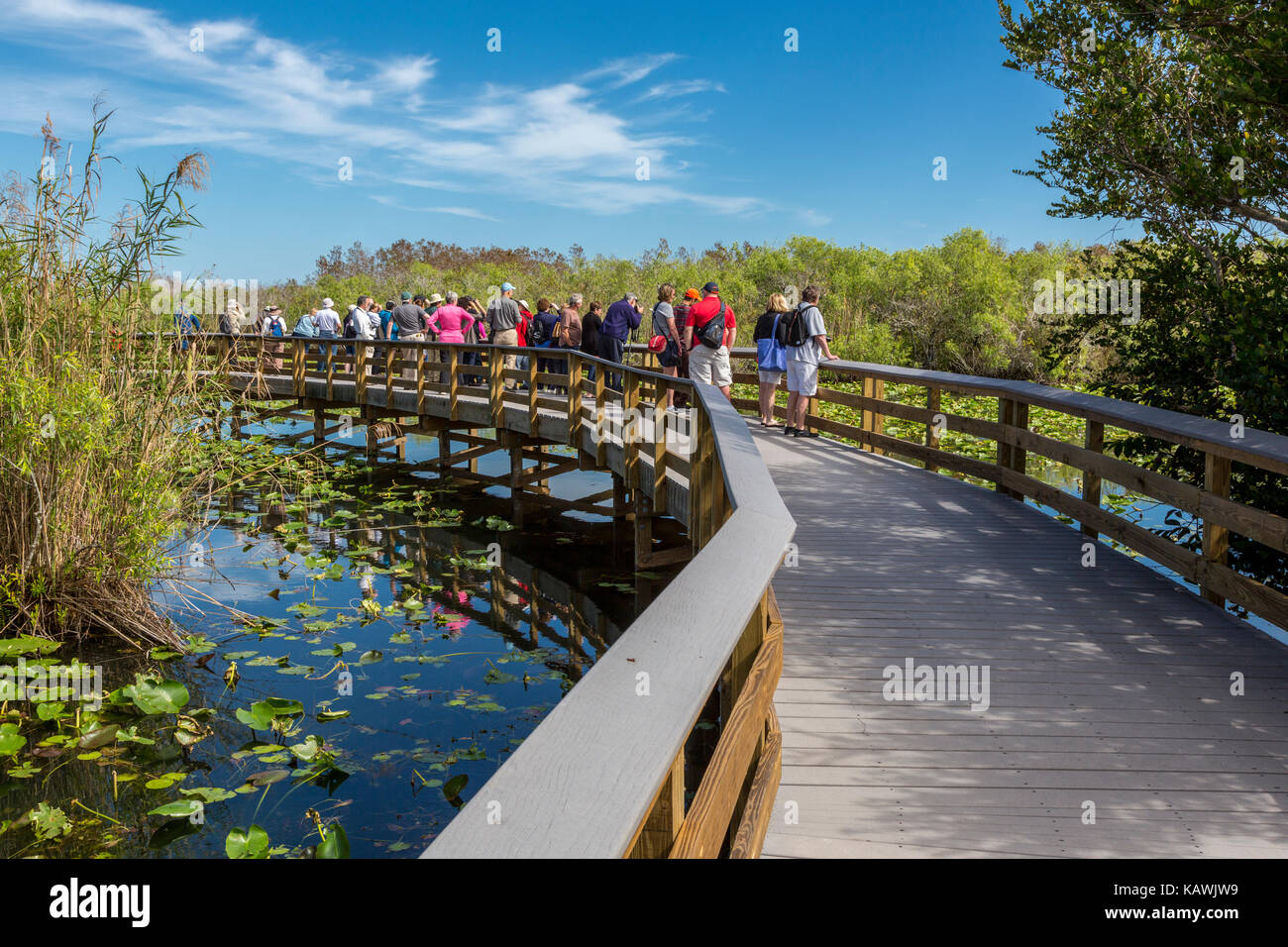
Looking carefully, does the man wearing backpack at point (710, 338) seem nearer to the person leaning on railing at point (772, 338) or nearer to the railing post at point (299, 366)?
the person leaning on railing at point (772, 338)

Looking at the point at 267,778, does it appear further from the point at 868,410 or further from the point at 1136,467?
the point at 868,410

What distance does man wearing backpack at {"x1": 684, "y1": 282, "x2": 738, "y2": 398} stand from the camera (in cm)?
1231

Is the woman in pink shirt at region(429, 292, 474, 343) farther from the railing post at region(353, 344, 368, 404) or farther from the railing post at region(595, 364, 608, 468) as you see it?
the railing post at region(595, 364, 608, 468)

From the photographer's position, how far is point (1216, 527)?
6.05m

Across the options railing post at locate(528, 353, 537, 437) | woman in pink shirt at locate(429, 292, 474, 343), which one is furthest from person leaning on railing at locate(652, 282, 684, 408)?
woman in pink shirt at locate(429, 292, 474, 343)

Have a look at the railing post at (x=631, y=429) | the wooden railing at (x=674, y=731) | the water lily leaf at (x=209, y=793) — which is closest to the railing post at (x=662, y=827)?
the wooden railing at (x=674, y=731)

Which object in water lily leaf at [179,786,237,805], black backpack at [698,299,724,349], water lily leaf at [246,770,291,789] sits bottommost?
water lily leaf at [246,770,291,789]

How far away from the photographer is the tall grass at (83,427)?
6871mm

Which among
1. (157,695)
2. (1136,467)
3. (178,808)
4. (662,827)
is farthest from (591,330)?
(662,827)

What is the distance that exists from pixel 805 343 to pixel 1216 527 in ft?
21.7

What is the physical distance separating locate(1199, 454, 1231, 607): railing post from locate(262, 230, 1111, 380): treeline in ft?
34.9

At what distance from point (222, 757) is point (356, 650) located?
7.20 ft

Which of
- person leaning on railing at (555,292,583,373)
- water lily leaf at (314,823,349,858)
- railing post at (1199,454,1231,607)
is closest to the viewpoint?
water lily leaf at (314,823,349,858)
